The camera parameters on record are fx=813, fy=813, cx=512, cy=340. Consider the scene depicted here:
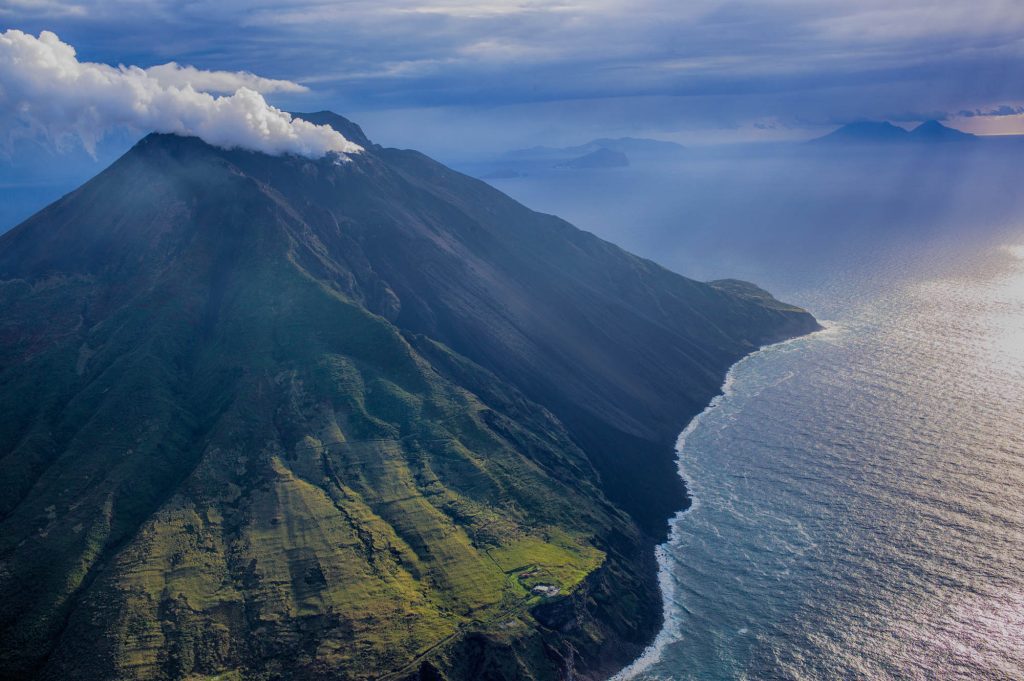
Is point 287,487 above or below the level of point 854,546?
below

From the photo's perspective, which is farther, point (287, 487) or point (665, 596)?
point (287, 487)

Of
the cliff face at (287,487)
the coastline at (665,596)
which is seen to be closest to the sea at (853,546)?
the coastline at (665,596)

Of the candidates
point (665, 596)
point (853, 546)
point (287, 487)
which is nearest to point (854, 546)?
point (853, 546)

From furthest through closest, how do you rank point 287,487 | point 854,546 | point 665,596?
point 287,487
point 854,546
point 665,596

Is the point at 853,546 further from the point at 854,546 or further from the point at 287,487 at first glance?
the point at 287,487

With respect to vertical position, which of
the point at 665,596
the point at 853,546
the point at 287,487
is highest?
the point at 853,546

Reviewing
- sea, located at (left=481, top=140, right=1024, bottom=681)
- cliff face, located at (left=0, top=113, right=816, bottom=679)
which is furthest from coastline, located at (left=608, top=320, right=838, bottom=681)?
cliff face, located at (left=0, top=113, right=816, bottom=679)

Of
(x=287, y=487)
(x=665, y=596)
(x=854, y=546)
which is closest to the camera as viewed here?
(x=665, y=596)
